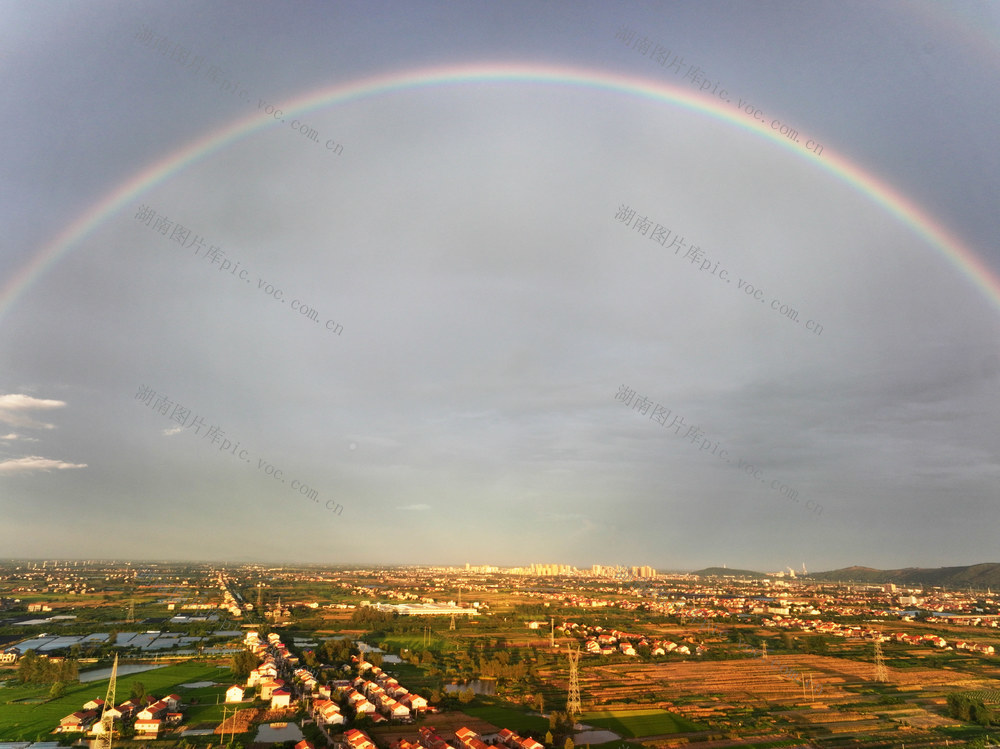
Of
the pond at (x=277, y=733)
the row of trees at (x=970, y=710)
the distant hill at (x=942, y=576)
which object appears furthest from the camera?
the distant hill at (x=942, y=576)

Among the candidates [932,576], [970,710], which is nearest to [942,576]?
[932,576]

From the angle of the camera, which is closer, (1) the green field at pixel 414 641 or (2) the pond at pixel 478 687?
(2) the pond at pixel 478 687

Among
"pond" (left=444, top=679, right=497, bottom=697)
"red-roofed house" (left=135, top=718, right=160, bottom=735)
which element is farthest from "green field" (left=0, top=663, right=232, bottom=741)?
"pond" (left=444, top=679, right=497, bottom=697)

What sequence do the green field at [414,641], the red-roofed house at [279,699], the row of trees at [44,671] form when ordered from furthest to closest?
1. the green field at [414,641]
2. the row of trees at [44,671]
3. the red-roofed house at [279,699]

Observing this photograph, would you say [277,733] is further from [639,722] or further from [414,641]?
[414,641]

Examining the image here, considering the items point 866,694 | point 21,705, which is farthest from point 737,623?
point 21,705

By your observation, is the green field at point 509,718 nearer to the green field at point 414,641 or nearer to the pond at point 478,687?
the pond at point 478,687

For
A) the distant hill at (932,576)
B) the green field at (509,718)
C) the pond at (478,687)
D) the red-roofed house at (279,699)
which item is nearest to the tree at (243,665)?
the red-roofed house at (279,699)

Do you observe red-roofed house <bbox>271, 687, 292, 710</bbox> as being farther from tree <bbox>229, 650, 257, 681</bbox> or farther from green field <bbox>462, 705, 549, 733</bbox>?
green field <bbox>462, 705, 549, 733</bbox>
